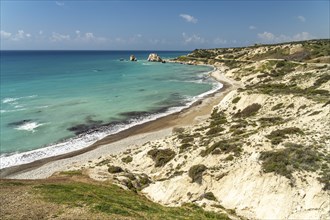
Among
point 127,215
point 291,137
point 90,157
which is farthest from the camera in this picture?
point 90,157

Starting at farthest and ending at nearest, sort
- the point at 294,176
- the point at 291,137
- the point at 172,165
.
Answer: the point at 172,165 < the point at 291,137 < the point at 294,176

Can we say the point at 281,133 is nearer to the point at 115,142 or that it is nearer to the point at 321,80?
the point at 115,142

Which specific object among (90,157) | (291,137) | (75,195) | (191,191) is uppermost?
(291,137)

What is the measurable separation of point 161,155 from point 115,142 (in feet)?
40.7

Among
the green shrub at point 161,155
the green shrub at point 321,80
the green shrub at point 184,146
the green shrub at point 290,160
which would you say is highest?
the green shrub at point 321,80

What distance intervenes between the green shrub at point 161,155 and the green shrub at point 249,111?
664 inches

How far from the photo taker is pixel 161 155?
32406mm

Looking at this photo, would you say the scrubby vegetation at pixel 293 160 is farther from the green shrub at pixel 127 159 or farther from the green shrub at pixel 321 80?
the green shrub at pixel 321 80

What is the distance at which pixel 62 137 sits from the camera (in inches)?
1770

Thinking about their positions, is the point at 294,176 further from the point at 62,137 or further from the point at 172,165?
the point at 62,137

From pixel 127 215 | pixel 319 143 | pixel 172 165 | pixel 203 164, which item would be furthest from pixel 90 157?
pixel 319 143

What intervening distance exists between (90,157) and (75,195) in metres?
20.8

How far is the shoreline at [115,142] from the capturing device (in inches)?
1355

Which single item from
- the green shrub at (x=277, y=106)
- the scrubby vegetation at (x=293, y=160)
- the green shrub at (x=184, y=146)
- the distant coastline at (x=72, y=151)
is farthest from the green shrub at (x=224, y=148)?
the distant coastline at (x=72, y=151)
